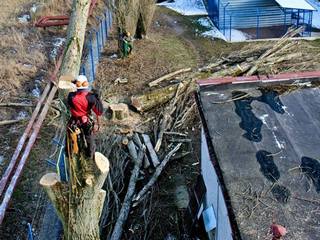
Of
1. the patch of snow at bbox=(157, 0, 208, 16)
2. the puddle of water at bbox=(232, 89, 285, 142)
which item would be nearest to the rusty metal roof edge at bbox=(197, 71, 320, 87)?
the puddle of water at bbox=(232, 89, 285, 142)

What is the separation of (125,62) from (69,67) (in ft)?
24.5

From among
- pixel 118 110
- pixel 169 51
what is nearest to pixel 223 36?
pixel 169 51

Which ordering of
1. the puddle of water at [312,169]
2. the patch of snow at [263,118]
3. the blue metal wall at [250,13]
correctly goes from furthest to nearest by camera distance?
the blue metal wall at [250,13], the patch of snow at [263,118], the puddle of water at [312,169]

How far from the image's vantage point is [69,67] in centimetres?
966

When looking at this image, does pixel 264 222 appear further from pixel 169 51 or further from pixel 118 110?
pixel 169 51

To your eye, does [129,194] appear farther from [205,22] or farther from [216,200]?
[205,22]

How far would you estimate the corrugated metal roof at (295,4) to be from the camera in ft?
61.8

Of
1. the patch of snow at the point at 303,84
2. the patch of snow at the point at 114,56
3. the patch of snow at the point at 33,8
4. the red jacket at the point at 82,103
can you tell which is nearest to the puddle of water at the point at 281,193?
the red jacket at the point at 82,103

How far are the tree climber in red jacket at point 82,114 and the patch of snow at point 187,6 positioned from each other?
1624 centimetres

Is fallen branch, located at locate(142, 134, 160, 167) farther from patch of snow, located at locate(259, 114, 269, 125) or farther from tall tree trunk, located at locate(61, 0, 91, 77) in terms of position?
patch of snow, located at locate(259, 114, 269, 125)

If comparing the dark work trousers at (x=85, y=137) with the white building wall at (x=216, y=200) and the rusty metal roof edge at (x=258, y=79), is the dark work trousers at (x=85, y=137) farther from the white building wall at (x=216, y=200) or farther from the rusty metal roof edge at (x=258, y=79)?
the rusty metal roof edge at (x=258, y=79)

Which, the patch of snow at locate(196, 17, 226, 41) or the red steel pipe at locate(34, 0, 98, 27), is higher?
the red steel pipe at locate(34, 0, 98, 27)

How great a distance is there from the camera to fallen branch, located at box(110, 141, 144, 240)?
9.68 metres

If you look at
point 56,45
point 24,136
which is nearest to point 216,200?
point 24,136
